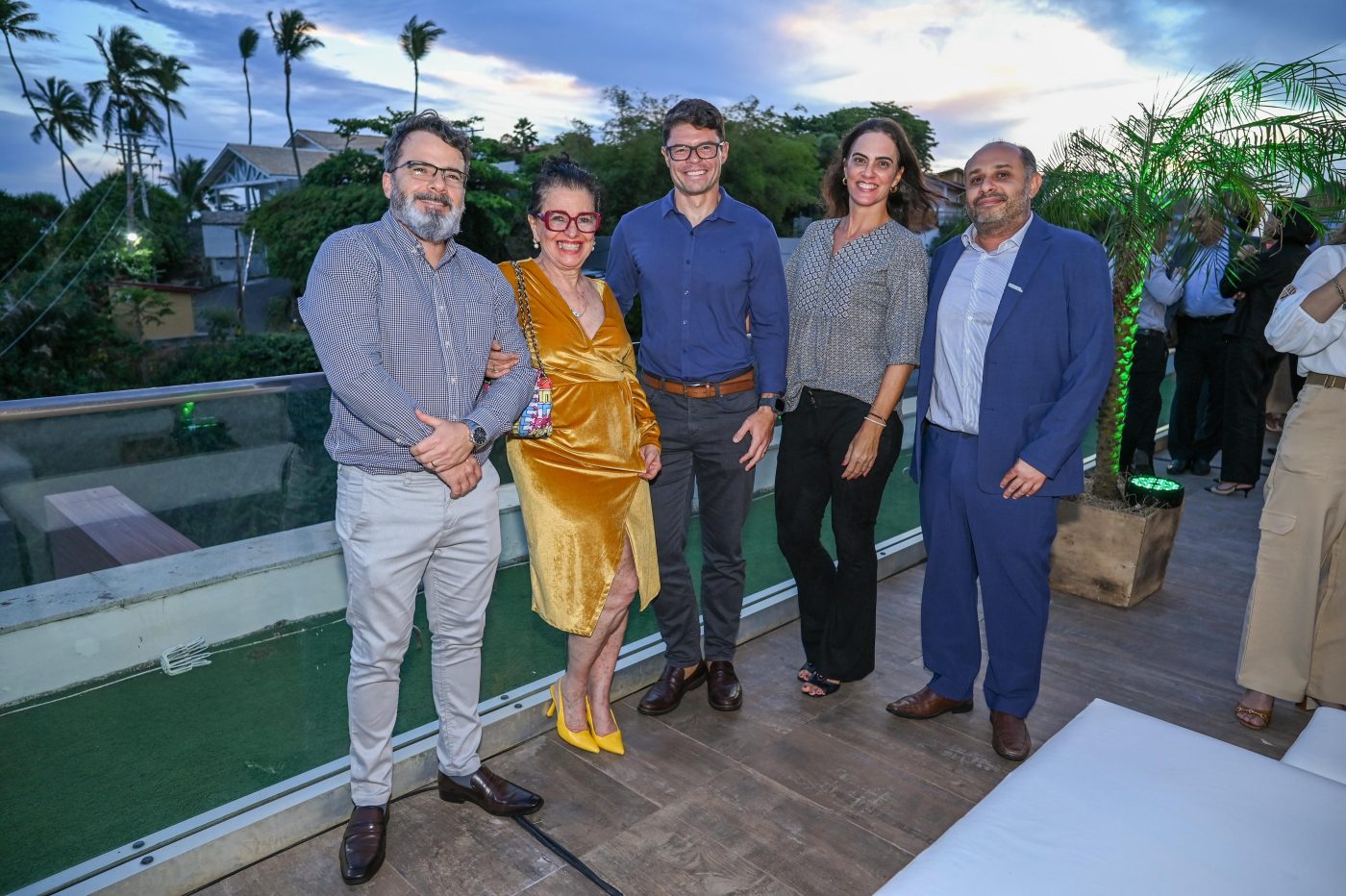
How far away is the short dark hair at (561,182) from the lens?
98.3 inches

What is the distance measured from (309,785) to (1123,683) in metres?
→ 2.82

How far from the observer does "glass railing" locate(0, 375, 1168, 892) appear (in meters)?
2.36

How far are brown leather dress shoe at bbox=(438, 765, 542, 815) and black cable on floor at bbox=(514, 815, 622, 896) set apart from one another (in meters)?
0.04

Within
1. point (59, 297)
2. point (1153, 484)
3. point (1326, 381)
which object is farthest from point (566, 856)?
point (59, 297)

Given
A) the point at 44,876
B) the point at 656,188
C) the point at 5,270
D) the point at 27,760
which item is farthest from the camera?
the point at 656,188

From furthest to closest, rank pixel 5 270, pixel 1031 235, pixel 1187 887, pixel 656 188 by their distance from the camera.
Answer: pixel 656 188
pixel 5 270
pixel 1031 235
pixel 1187 887

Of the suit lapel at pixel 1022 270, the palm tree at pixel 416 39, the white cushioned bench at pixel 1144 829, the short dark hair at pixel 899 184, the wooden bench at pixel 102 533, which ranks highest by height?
the palm tree at pixel 416 39

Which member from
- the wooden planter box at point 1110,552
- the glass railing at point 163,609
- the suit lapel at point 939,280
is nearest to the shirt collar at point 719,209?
the suit lapel at point 939,280

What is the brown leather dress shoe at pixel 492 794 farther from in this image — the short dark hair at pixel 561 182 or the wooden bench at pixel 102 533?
the short dark hair at pixel 561 182

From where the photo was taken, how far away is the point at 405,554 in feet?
7.53

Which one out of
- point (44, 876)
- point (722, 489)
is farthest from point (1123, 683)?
point (44, 876)

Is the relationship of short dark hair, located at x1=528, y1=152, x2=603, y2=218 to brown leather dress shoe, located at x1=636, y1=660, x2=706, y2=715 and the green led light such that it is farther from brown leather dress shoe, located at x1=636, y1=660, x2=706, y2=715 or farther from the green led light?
the green led light

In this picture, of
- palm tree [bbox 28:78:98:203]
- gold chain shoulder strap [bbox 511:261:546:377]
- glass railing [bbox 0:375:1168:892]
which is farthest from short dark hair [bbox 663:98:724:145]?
palm tree [bbox 28:78:98:203]

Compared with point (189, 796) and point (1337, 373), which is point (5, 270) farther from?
point (1337, 373)
